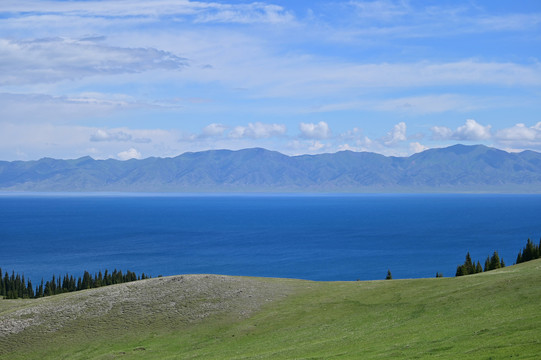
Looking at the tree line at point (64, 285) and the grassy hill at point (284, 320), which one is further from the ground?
the grassy hill at point (284, 320)

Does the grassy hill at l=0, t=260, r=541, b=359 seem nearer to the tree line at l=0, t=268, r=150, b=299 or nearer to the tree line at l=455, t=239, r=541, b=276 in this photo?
the tree line at l=455, t=239, r=541, b=276

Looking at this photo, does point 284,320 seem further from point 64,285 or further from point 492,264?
point 64,285

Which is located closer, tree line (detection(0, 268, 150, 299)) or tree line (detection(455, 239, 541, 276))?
tree line (detection(455, 239, 541, 276))

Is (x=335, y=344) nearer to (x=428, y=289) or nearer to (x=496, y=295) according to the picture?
(x=496, y=295)

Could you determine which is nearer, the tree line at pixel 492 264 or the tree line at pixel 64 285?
the tree line at pixel 492 264

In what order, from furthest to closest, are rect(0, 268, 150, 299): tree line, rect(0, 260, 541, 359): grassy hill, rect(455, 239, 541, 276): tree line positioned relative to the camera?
rect(0, 268, 150, 299): tree line, rect(455, 239, 541, 276): tree line, rect(0, 260, 541, 359): grassy hill

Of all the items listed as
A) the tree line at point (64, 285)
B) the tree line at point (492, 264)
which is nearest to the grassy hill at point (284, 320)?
the tree line at point (492, 264)

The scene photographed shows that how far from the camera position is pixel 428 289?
61.7 m

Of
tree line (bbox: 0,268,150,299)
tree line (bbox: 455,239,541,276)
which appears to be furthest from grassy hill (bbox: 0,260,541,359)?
tree line (bbox: 0,268,150,299)

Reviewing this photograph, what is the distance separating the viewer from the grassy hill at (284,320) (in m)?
39.5

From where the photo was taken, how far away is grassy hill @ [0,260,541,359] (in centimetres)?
3953

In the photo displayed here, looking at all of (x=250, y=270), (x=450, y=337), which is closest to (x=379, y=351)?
(x=450, y=337)

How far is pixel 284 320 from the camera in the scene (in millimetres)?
59469

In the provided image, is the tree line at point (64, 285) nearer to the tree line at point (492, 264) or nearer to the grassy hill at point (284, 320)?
the grassy hill at point (284, 320)
